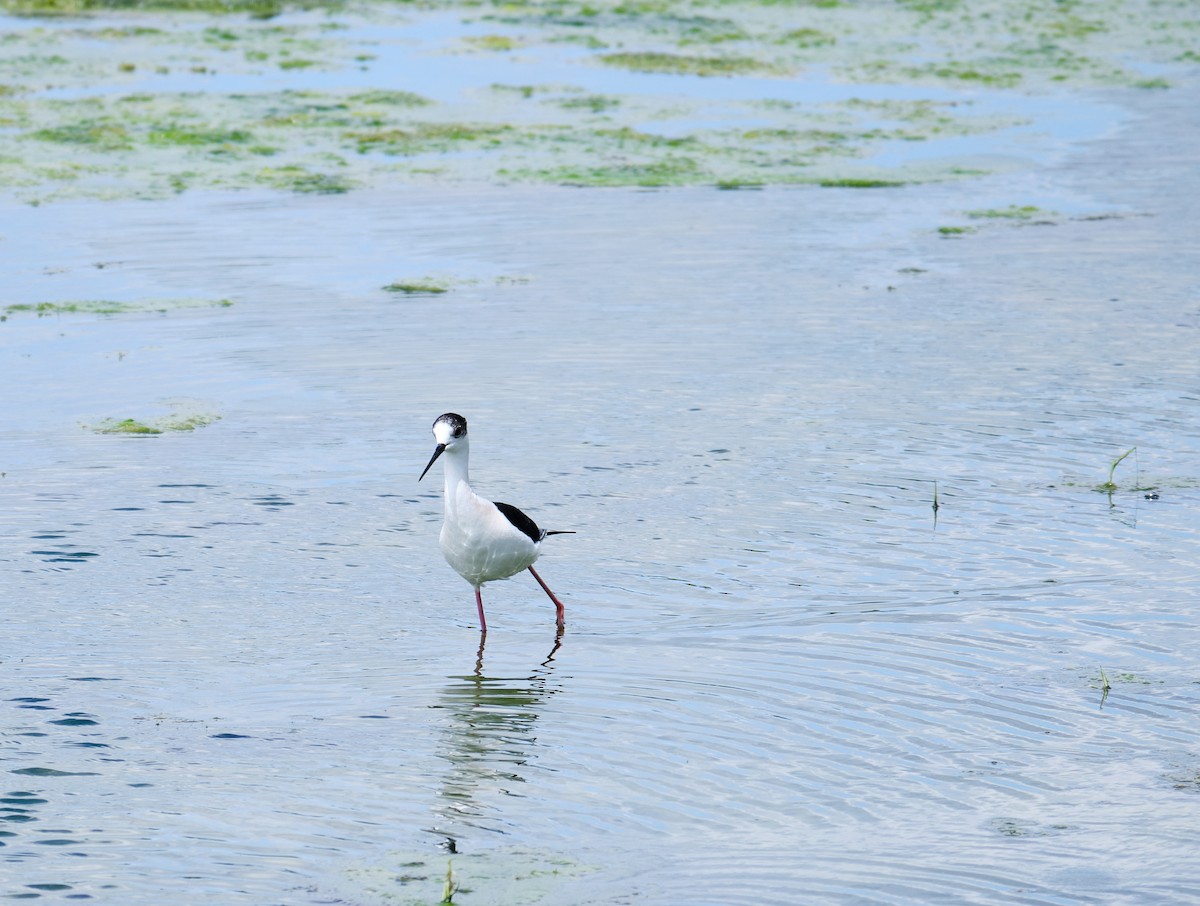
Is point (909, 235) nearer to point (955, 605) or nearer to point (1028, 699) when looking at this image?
point (955, 605)

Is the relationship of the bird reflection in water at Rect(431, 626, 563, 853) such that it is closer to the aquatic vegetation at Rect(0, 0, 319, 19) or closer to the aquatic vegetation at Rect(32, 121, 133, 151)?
the aquatic vegetation at Rect(32, 121, 133, 151)

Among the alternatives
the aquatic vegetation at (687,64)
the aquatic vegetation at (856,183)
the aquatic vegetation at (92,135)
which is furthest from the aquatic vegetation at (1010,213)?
the aquatic vegetation at (92,135)

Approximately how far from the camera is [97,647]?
7242 millimetres

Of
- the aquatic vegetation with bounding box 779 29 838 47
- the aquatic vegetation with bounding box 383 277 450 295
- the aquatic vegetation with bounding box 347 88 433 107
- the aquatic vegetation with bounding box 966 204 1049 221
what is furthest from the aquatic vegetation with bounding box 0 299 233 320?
the aquatic vegetation with bounding box 779 29 838 47

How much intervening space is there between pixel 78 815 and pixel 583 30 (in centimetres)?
2656

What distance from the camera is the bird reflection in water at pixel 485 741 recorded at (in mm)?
5824

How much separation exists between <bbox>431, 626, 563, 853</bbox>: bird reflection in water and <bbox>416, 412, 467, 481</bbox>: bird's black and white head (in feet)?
2.85

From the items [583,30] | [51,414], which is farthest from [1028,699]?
[583,30]

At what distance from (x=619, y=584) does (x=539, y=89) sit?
58.1 ft

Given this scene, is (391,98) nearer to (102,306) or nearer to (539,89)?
(539,89)

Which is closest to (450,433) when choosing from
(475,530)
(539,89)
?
(475,530)

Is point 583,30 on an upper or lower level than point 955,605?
upper

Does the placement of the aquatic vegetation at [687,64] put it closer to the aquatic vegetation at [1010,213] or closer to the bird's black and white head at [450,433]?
the aquatic vegetation at [1010,213]

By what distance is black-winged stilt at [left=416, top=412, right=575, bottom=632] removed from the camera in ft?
24.7
